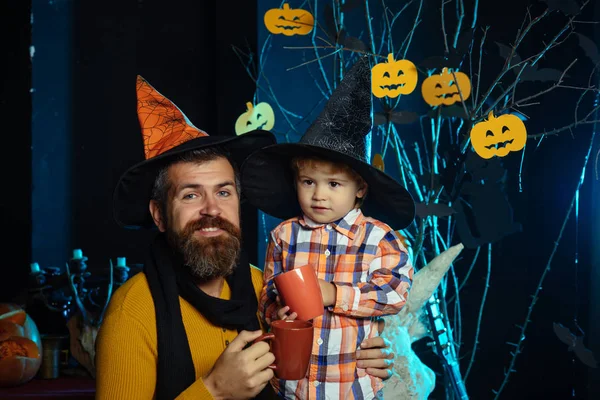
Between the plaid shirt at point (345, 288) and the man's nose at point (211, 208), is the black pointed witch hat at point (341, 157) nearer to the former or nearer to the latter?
the plaid shirt at point (345, 288)

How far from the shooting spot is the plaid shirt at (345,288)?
167cm

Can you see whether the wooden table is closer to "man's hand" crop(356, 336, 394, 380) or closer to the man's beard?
the man's beard

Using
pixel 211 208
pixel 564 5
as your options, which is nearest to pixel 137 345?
pixel 211 208

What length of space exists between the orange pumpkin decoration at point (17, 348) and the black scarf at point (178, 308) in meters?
1.06

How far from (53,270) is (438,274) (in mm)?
1783

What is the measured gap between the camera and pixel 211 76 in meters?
3.59

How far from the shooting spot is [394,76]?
199 centimetres

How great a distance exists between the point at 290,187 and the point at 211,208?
340mm

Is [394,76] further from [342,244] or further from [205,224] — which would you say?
[205,224]

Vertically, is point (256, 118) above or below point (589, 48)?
below

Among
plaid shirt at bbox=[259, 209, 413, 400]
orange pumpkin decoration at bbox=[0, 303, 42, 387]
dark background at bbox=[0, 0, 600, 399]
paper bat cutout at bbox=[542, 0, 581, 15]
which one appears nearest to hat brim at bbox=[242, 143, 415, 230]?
plaid shirt at bbox=[259, 209, 413, 400]

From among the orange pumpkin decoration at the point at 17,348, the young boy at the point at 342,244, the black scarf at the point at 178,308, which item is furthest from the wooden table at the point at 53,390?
the young boy at the point at 342,244

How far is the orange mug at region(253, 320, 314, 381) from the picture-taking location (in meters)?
1.32

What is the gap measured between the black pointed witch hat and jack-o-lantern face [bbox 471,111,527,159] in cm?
28
